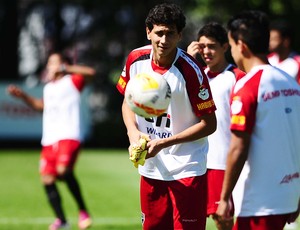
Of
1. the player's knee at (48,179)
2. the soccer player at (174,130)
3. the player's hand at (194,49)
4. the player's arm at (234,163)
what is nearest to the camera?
the player's arm at (234,163)

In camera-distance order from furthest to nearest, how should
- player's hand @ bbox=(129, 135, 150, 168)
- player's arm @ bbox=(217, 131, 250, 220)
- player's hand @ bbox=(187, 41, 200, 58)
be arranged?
player's hand @ bbox=(187, 41, 200, 58)
player's hand @ bbox=(129, 135, 150, 168)
player's arm @ bbox=(217, 131, 250, 220)

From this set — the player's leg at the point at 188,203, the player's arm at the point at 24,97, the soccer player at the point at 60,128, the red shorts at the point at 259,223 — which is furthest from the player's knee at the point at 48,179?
the red shorts at the point at 259,223

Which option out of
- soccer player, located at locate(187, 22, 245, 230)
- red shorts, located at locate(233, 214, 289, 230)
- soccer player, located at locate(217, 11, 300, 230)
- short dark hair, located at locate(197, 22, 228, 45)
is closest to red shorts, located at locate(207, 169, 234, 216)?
soccer player, located at locate(187, 22, 245, 230)

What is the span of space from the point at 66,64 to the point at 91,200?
3.23 meters

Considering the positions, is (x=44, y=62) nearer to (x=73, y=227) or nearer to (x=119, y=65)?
(x=119, y=65)

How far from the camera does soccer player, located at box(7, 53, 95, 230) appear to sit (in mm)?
11781

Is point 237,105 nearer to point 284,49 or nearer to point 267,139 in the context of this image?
point 267,139

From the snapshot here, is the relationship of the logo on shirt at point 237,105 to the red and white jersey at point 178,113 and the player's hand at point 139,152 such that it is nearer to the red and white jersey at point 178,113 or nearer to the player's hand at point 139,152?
the player's hand at point 139,152

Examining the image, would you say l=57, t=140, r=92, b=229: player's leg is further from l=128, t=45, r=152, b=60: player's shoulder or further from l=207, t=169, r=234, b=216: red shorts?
l=128, t=45, r=152, b=60: player's shoulder

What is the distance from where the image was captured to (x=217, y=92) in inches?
324

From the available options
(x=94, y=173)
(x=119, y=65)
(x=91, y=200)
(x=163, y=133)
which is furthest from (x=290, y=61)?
(x=119, y=65)

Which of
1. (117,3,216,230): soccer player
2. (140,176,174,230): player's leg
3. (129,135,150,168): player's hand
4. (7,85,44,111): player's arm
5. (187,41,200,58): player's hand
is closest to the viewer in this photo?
(129,135,150,168): player's hand

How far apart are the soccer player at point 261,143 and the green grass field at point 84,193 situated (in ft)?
18.2

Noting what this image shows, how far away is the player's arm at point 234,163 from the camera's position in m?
5.38
